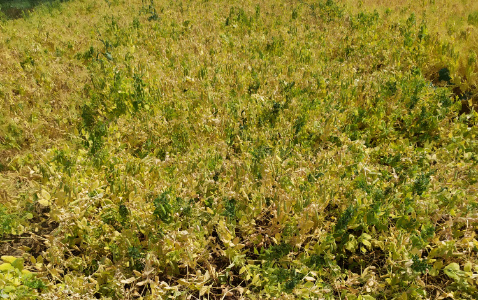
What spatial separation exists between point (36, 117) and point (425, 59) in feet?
20.6

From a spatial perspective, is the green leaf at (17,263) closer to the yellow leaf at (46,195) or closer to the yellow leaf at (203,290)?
the yellow leaf at (46,195)

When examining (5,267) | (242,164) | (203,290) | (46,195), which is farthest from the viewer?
(242,164)

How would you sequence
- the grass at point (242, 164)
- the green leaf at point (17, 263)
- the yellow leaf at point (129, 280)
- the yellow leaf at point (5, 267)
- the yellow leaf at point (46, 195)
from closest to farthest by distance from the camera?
the yellow leaf at point (5, 267) → the green leaf at point (17, 263) → the yellow leaf at point (129, 280) → the grass at point (242, 164) → the yellow leaf at point (46, 195)

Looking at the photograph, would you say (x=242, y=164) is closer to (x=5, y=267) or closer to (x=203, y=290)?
(x=203, y=290)

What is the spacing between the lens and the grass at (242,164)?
108 inches

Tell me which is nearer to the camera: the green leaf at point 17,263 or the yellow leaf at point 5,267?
the yellow leaf at point 5,267

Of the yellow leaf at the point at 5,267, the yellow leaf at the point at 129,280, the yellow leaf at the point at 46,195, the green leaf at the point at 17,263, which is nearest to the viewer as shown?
the yellow leaf at the point at 5,267

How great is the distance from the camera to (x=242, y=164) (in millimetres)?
3510

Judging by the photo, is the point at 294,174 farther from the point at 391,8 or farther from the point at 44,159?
the point at 391,8

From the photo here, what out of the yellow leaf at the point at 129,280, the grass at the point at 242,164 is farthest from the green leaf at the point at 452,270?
the yellow leaf at the point at 129,280

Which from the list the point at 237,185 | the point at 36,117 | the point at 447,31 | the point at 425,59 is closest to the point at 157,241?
the point at 237,185

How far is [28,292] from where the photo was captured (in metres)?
2.31

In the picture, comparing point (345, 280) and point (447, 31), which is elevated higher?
point (447, 31)

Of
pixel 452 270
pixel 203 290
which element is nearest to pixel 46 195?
pixel 203 290
